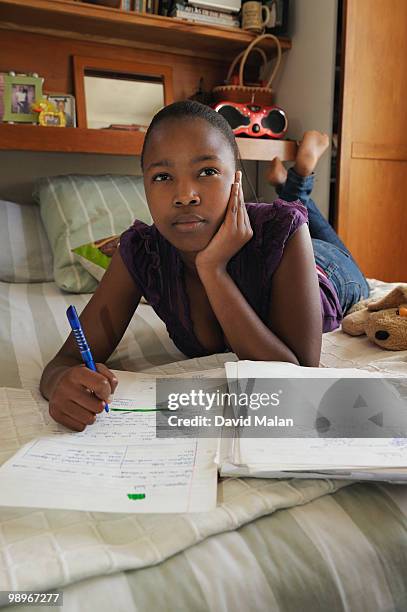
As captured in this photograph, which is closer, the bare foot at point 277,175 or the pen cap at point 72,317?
the pen cap at point 72,317

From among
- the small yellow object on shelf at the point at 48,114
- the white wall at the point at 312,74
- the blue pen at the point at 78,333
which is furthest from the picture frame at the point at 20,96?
the blue pen at the point at 78,333

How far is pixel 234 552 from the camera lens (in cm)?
38

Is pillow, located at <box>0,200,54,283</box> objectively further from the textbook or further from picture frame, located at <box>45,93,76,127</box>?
the textbook

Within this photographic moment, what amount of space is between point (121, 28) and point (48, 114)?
18.3 inches

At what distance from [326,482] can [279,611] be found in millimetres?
114

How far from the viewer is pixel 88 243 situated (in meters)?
1.59

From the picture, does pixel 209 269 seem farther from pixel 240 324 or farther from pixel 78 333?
pixel 78 333

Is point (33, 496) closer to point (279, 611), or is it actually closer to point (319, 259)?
point (279, 611)

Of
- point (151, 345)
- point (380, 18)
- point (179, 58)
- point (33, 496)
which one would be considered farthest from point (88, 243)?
point (380, 18)

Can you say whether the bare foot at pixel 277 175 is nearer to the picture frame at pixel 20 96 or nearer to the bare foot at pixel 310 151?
the bare foot at pixel 310 151

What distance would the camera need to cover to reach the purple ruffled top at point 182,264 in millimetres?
853

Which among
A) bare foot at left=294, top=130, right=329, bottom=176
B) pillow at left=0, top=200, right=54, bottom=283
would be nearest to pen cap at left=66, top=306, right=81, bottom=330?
pillow at left=0, top=200, right=54, bottom=283

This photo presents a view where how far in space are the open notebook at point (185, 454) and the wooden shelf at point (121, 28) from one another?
5.57ft

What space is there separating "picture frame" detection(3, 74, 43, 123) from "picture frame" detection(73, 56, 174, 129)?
18cm
